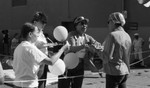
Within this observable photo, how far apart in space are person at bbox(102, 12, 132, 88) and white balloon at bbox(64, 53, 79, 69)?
759mm

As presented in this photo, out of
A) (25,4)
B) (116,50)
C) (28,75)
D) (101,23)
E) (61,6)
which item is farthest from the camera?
(25,4)

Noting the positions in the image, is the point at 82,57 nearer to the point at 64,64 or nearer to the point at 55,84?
the point at 64,64

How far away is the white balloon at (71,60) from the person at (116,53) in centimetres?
76

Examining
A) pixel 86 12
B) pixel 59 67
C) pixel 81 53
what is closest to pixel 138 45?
pixel 86 12

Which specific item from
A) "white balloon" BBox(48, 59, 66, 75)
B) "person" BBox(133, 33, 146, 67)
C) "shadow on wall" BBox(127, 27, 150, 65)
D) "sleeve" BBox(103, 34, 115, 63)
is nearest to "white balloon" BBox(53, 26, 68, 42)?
"white balloon" BBox(48, 59, 66, 75)

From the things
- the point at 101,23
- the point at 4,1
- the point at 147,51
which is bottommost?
the point at 147,51

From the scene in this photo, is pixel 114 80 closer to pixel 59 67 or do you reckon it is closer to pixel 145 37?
pixel 59 67

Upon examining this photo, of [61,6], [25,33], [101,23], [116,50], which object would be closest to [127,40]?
[116,50]

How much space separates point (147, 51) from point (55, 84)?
370 inches

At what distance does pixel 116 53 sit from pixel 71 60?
100 centimetres

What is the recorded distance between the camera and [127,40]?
487cm

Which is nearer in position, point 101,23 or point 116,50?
point 116,50

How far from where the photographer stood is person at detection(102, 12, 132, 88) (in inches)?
184

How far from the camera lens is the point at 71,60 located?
5.42 metres
